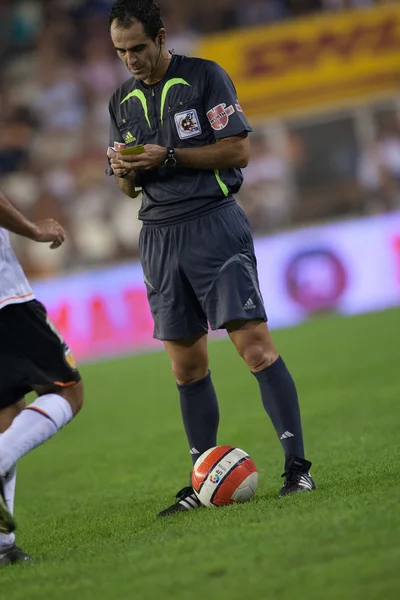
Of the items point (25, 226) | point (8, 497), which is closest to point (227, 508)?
point (8, 497)

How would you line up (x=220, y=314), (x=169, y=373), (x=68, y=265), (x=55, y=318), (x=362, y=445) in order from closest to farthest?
1. (x=220, y=314)
2. (x=362, y=445)
3. (x=169, y=373)
4. (x=55, y=318)
5. (x=68, y=265)

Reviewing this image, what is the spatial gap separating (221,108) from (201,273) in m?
0.74

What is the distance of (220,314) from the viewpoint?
4.43m

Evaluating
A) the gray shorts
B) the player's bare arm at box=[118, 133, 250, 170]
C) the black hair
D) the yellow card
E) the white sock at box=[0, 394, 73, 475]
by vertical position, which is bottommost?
the white sock at box=[0, 394, 73, 475]

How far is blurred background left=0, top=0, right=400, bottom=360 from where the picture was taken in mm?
15922

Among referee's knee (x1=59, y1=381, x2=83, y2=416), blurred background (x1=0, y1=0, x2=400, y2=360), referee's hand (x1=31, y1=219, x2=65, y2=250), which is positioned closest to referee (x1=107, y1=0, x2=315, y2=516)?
referee's hand (x1=31, y1=219, x2=65, y2=250)

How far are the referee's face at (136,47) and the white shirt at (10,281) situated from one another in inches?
41.2

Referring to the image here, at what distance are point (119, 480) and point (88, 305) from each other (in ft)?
27.9

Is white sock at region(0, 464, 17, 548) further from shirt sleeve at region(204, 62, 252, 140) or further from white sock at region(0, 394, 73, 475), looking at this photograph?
shirt sleeve at region(204, 62, 252, 140)

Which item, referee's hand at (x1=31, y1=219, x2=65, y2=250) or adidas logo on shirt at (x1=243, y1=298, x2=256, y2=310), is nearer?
referee's hand at (x1=31, y1=219, x2=65, y2=250)

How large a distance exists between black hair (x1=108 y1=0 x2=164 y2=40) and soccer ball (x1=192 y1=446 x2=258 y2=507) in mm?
1934

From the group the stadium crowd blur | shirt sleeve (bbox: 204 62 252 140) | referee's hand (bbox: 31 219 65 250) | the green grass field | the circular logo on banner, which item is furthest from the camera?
the stadium crowd blur

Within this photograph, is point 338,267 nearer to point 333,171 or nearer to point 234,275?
point 333,171

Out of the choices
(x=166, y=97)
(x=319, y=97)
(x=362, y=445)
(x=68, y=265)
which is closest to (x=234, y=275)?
(x=166, y=97)
